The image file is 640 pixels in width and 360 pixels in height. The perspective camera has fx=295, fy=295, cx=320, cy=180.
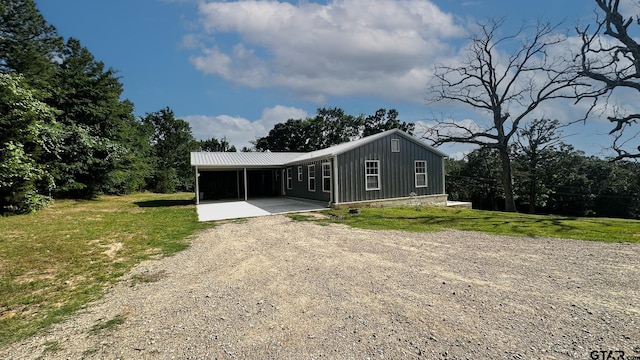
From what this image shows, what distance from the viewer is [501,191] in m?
29.2

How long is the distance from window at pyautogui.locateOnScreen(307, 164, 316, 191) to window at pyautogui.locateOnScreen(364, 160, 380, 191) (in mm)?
2734

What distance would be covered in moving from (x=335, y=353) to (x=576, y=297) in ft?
10.1

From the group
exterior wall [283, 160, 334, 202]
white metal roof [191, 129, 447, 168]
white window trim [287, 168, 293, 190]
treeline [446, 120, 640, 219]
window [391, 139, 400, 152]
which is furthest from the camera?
treeline [446, 120, 640, 219]

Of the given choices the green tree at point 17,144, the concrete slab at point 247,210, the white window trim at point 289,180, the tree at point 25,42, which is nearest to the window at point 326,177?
the concrete slab at point 247,210

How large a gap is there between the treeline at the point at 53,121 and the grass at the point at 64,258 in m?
2.48

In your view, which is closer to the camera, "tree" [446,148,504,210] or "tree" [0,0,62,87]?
"tree" [0,0,62,87]

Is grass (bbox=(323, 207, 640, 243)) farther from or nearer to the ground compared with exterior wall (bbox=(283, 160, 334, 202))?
nearer to the ground

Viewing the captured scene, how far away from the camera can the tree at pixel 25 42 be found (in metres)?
16.4

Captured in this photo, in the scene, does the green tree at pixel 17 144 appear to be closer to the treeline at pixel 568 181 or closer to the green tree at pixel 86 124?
the green tree at pixel 86 124

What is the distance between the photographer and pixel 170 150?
37.8m

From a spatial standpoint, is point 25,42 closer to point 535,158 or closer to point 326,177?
point 326,177

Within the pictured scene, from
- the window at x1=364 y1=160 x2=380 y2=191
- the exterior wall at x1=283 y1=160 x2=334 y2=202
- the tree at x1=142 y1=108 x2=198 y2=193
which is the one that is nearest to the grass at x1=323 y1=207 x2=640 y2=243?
the window at x1=364 y1=160 x2=380 y2=191

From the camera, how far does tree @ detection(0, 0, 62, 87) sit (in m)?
16.4

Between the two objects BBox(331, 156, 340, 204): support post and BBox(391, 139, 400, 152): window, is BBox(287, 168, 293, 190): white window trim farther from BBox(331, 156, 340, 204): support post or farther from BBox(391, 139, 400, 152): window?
BBox(391, 139, 400, 152): window
